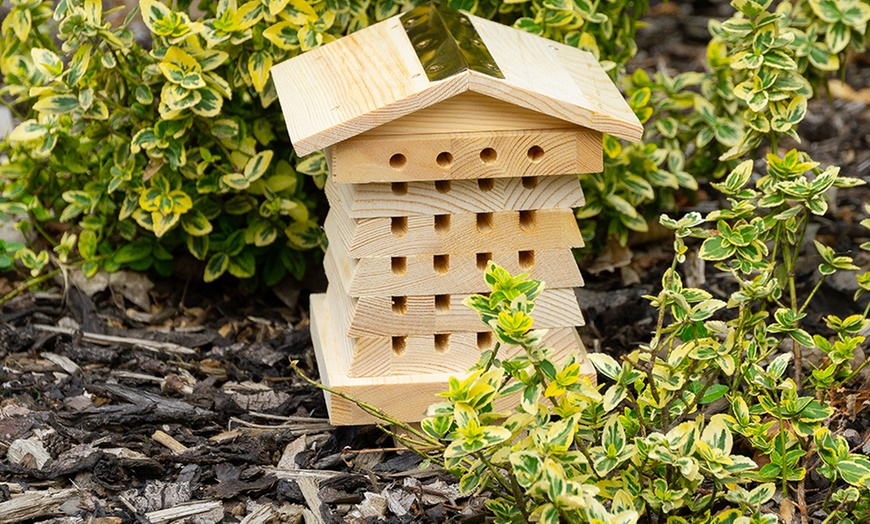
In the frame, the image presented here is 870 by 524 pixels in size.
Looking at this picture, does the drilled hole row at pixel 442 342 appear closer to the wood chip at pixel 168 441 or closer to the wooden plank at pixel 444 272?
the wooden plank at pixel 444 272

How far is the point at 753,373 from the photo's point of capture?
221 centimetres

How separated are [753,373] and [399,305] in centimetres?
79

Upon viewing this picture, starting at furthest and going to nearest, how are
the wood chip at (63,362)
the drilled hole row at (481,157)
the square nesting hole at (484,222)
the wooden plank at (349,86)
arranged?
the wood chip at (63,362)
the square nesting hole at (484,222)
the drilled hole row at (481,157)
the wooden plank at (349,86)

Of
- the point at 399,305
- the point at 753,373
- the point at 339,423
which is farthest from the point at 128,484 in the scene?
the point at 753,373

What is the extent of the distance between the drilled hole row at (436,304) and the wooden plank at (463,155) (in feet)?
1.01

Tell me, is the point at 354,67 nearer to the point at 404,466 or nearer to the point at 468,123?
the point at 468,123

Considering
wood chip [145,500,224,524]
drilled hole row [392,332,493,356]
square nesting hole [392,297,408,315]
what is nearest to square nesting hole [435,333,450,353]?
drilled hole row [392,332,493,356]

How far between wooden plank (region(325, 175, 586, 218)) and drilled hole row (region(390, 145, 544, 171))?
6 cm

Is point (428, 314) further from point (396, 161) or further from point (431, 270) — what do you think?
point (396, 161)

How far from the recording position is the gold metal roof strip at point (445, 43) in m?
2.25

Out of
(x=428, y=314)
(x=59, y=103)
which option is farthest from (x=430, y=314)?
(x=59, y=103)

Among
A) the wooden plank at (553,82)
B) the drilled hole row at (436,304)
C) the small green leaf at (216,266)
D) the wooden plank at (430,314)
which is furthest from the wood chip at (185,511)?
the wooden plank at (553,82)

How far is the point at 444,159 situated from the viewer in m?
2.32

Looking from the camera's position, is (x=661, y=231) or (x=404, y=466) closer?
(x=404, y=466)
